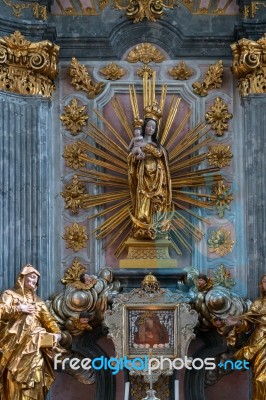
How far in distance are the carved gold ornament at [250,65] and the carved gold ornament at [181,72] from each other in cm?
52

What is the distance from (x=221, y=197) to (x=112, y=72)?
1.76m

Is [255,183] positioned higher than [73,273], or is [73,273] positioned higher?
[255,183]

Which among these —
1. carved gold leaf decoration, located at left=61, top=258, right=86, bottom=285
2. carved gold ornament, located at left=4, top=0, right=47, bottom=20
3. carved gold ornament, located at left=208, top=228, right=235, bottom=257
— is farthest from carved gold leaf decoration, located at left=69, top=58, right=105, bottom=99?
carved gold ornament, located at left=208, top=228, right=235, bottom=257

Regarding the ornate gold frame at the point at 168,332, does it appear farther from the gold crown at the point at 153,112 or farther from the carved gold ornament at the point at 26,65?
the carved gold ornament at the point at 26,65

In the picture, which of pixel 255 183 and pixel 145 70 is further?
pixel 145 70

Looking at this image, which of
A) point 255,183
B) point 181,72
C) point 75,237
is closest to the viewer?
point 255,183

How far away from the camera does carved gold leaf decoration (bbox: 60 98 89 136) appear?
40.8 feet

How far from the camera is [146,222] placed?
11961 millimetres

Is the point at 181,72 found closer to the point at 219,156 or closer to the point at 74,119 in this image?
the point at 219,156

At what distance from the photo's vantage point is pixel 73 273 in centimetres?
1215

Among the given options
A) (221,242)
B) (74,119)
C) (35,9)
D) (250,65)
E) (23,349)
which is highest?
(35,9)

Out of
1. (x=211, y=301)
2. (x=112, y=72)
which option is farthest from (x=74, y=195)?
(x=211, y=301)

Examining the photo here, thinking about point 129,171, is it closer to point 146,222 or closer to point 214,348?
point 146,222

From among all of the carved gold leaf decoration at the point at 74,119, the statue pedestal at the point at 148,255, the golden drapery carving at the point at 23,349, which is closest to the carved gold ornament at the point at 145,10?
the carved gold leaf decoration at the point at 74,119
